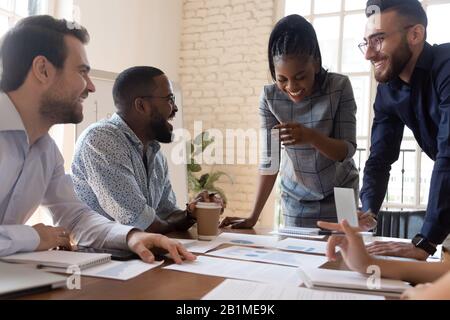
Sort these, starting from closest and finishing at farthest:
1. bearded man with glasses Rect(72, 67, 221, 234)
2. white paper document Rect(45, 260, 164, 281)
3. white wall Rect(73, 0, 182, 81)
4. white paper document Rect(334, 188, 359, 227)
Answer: white paper document Rect(45, 260, 164, 281) → white paper document Rect(334, 188, 359, 227) → bearded man with glasses Rect(72, 67, 221, 234) → white wall Rect(73, 0, 182, 81)

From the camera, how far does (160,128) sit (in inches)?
71.1

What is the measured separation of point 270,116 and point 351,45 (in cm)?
286


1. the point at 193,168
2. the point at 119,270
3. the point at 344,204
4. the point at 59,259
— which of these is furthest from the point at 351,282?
the point at 193,168

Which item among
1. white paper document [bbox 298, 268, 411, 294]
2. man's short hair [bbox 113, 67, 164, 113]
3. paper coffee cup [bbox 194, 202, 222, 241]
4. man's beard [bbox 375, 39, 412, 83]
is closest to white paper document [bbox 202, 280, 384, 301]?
white paper document [bbox 298, 268, 411, 294]

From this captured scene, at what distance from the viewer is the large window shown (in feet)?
13.4

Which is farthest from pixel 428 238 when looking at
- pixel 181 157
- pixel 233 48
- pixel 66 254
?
pixel 233 48

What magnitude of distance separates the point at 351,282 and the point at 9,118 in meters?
0.97

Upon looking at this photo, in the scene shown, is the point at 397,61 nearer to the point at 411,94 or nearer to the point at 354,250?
the point at 411,94

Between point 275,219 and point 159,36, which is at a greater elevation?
point 159,36

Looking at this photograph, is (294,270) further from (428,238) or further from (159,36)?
(159,36)

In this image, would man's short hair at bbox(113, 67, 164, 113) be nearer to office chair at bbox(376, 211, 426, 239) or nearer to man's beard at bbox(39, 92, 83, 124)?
man's beard at bbox(39, 92, 83, 124)

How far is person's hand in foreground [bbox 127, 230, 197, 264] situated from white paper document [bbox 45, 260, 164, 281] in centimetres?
2

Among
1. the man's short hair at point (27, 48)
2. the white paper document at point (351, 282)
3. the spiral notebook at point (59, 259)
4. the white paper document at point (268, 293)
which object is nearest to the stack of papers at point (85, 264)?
the spiral notebook at point (59, 259)
